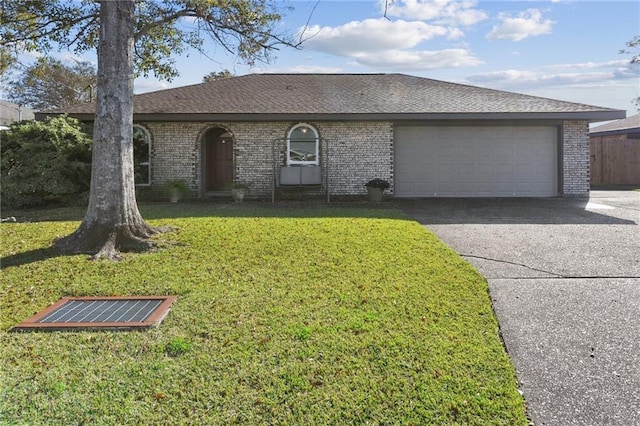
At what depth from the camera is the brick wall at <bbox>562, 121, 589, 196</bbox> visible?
14688mm

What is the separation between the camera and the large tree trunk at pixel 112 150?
6738 millimetres

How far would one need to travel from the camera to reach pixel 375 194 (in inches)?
542

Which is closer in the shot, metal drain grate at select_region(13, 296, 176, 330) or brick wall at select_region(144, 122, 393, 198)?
metal drain grate at select_region(13, 296, 176, 330)

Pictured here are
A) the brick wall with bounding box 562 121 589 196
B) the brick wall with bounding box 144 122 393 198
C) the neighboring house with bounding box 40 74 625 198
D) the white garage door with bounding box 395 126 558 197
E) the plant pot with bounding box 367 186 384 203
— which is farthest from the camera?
the white garage door with bounding box 395 126 558 197

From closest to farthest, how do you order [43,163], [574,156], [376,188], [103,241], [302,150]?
[103,241] → [43,163] → [376,188] → [302,150] → [574,156]

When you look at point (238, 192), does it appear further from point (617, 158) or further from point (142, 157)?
point (617, 158)

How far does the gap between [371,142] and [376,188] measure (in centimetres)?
169

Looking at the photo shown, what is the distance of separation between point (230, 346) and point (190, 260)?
276 centimetres

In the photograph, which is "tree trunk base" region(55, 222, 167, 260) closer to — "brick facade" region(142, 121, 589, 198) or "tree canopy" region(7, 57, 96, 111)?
"brick facade" region(142, 121, 589, 198)

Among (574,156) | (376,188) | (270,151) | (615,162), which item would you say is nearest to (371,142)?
(376,188)

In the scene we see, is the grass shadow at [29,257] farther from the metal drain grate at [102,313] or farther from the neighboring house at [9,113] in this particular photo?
the neighboring house at [9,113]

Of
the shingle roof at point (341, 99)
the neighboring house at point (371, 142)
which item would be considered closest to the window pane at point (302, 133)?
the neighboring house at point (371, 142)

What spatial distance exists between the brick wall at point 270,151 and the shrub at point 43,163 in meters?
2.55

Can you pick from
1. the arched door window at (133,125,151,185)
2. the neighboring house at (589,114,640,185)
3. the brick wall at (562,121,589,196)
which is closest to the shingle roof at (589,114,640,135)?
the neighboring house at (589,114,640,185)
